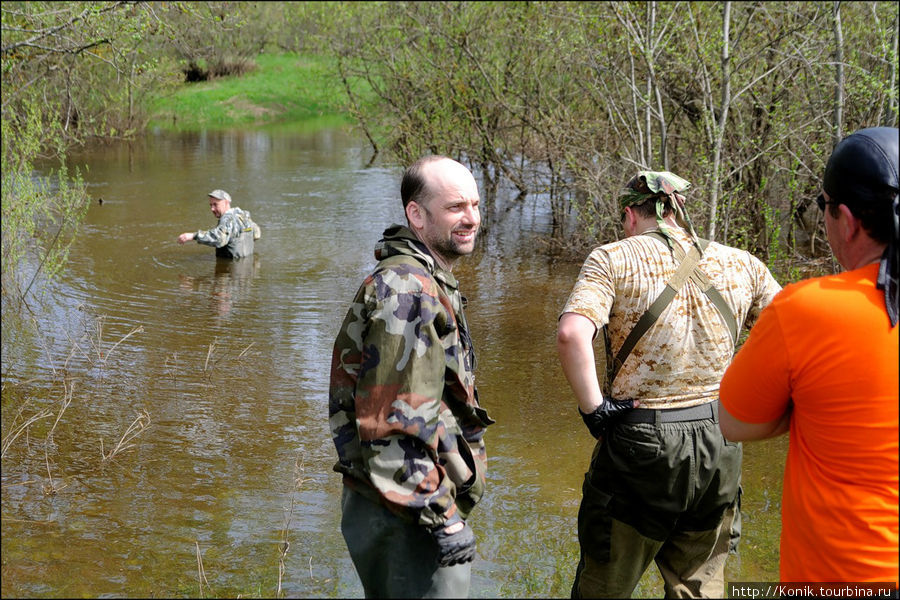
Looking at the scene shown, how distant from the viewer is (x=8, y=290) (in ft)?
31.6

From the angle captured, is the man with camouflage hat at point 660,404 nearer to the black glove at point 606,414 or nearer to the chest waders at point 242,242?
the black glove at point 606,414

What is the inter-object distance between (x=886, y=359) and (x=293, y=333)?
7.67 metres

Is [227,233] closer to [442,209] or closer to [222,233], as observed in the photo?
[222,233]

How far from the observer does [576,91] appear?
13.3 metres

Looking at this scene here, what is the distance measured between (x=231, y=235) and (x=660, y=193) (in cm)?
946

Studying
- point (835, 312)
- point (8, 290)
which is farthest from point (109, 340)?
point (835, 312)

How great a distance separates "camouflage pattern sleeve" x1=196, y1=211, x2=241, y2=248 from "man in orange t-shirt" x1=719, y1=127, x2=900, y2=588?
10549mm

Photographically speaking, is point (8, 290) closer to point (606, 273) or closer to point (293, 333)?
point (293, 333)

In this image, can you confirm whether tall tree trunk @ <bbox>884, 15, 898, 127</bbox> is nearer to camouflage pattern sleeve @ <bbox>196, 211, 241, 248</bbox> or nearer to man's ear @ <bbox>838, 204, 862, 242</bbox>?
man's ear @ <bbox>838, 204, 862, 242</bbox>

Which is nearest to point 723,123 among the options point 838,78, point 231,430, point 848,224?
point 838,78

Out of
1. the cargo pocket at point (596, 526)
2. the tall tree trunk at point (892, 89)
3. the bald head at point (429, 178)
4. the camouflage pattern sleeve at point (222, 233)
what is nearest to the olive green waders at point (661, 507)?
the cargo pocket at point (596, 526)

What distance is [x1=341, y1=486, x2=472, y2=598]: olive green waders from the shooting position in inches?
110

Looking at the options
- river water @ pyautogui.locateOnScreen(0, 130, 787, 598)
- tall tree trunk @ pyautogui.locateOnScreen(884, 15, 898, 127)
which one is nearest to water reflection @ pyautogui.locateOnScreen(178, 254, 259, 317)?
river water @ pyautogui.locateOnScreen(0, 130, 787, 598)

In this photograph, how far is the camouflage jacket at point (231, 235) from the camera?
12.3 m
